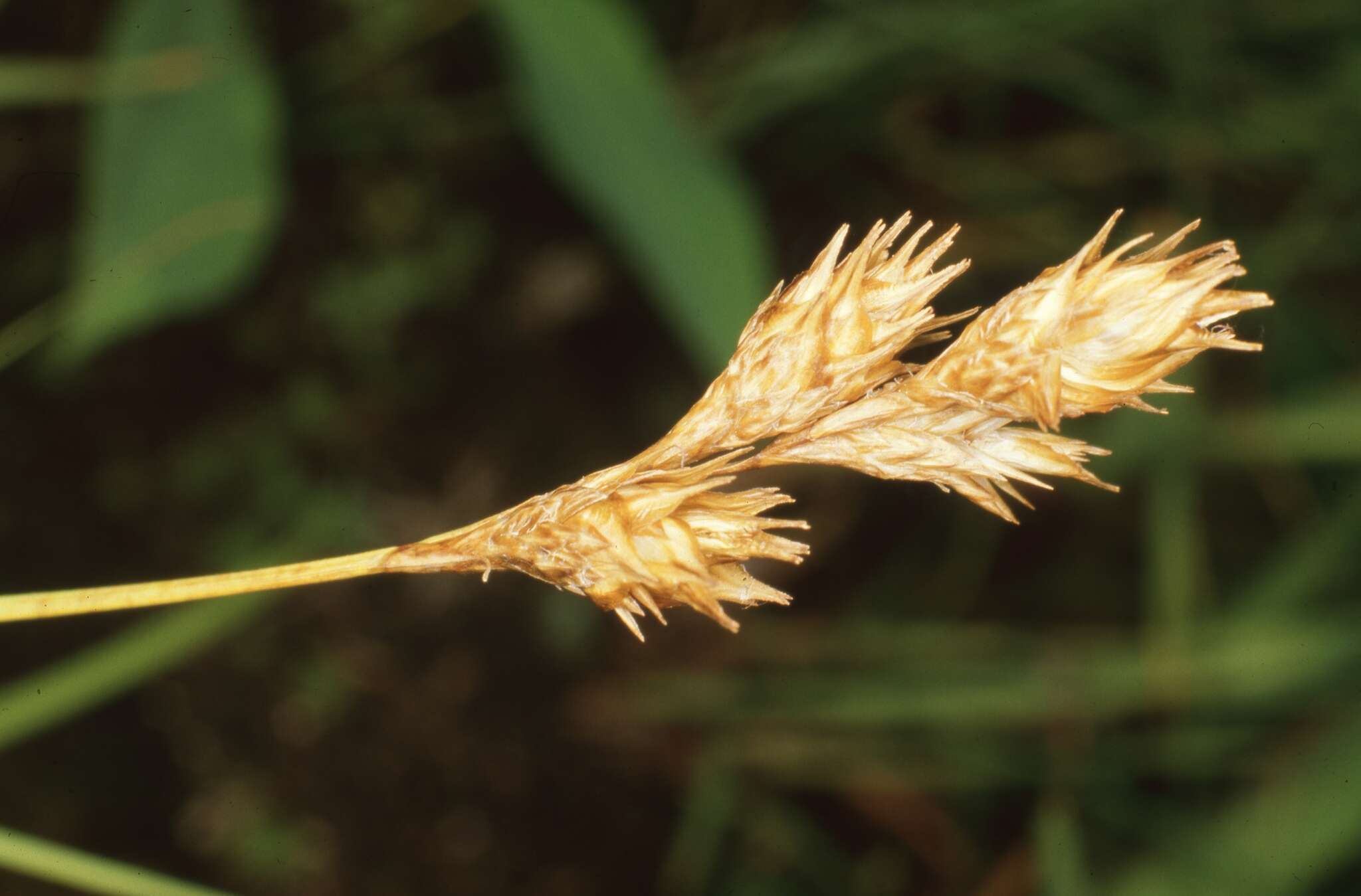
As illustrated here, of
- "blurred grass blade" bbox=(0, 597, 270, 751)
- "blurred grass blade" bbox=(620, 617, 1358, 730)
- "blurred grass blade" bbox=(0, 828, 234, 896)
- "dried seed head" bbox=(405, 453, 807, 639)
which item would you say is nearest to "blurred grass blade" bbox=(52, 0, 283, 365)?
"blurred grass blade" bbox=(0, 597, 270, 751)

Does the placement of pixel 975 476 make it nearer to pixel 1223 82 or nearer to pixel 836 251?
pixel 836 251

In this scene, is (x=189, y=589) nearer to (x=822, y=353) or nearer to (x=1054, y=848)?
(x=822, y=353)

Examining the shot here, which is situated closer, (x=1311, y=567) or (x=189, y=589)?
(x=189, y=589)

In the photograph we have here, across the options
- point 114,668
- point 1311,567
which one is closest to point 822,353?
point 114,668

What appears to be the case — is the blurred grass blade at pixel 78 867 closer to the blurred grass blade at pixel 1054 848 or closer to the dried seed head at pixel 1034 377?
the dried seed head at pixel 1034 377

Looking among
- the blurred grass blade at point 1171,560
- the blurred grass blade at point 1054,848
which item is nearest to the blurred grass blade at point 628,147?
the blurred grass blade at point 1054,848

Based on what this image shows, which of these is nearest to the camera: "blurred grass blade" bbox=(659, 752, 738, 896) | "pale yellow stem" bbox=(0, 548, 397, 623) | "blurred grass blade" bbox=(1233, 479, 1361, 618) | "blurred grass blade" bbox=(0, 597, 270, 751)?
"pale yellow stem" bbox=(0, 548, 397, 623)

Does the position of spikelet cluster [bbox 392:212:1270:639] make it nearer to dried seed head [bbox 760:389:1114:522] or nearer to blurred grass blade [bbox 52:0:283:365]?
dried seed head [bbox 760:389:1114:522]
